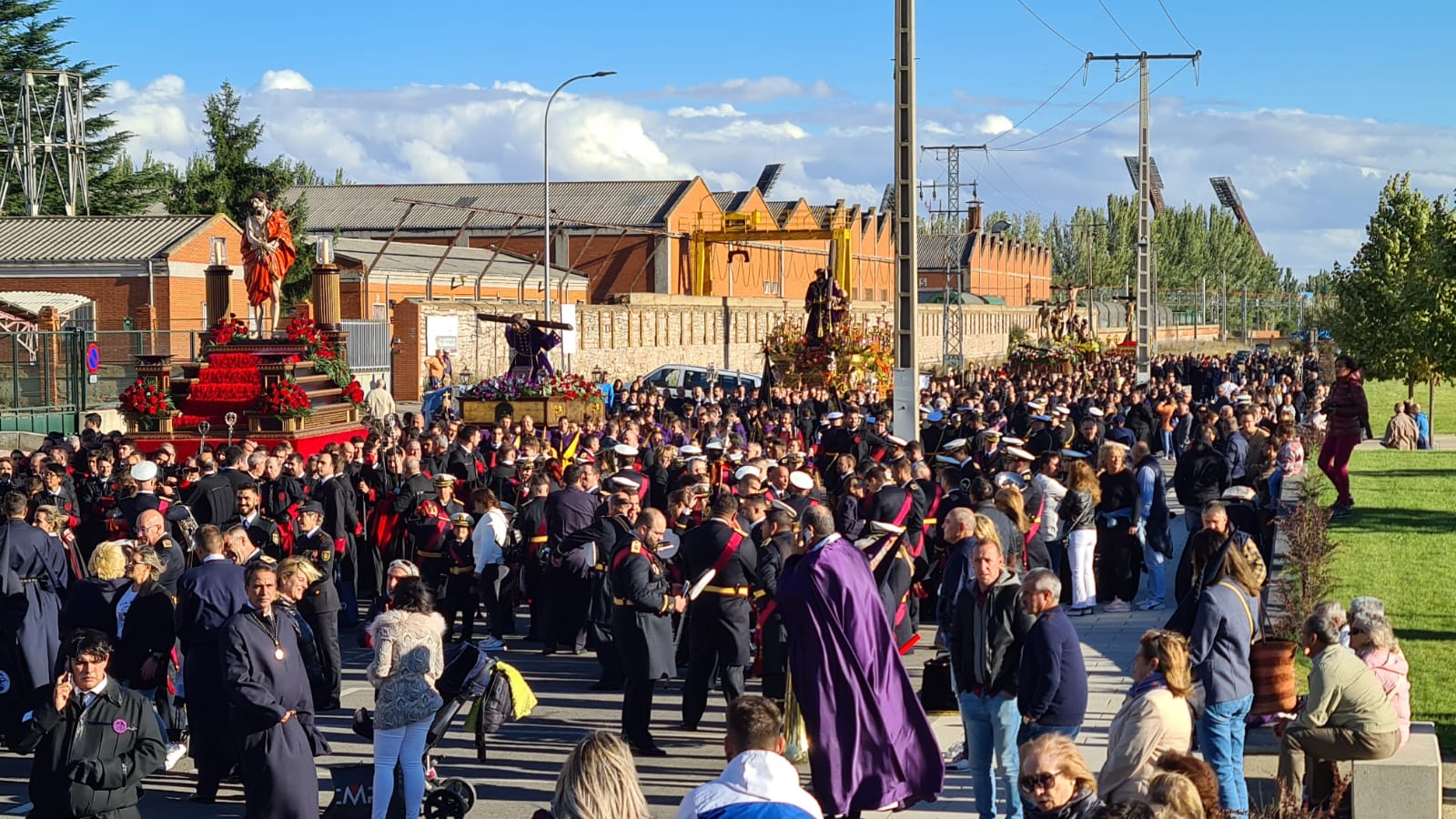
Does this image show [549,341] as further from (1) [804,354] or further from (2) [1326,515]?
(2) [1326,515]

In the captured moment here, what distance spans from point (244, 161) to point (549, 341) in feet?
112

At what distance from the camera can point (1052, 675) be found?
7.83 metres

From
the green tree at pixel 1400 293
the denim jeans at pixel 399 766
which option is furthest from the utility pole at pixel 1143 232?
the denim jeans at pixel 399 766

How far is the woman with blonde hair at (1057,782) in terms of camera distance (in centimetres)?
564

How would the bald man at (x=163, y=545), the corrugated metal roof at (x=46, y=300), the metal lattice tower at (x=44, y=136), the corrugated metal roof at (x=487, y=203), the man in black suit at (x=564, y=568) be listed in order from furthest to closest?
1. the corrugated metal roof at (x=487, y=203)
2. the metal lattice tower at (x=44, y=136)
3. the corrugated metal roof at (x=46, y=300)
4. the man in black suit at (x=564, y=568)
5. the bald man at (x=163, y=545)

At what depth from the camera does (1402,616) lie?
47.6 feet

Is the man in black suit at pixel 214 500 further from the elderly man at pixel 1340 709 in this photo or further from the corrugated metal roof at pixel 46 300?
the corrugated metal roof at pixel 46 300

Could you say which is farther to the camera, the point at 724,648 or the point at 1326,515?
the point at 1326,515

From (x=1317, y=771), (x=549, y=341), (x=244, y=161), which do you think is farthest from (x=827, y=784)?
(x=244, y=161)

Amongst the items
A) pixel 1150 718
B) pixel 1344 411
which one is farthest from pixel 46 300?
pixel 1150 718

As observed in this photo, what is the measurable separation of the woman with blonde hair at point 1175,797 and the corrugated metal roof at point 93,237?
37.6 metres

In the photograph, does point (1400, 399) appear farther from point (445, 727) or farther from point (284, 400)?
point (445, 727)

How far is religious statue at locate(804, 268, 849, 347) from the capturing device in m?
28.5

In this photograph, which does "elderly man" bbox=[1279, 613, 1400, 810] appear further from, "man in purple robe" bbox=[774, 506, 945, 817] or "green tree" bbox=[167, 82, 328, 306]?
"green tree" bbox=[167, 82, 328, 306]
